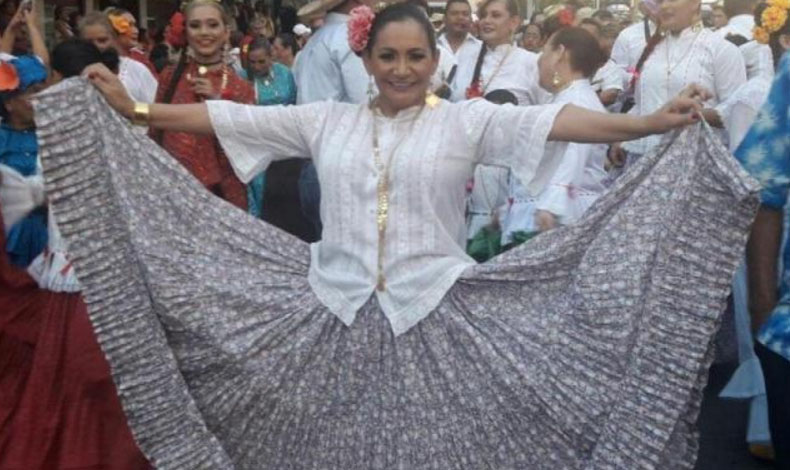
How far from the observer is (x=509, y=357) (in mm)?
3828

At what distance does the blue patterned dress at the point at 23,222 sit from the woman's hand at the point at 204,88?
1.03 m

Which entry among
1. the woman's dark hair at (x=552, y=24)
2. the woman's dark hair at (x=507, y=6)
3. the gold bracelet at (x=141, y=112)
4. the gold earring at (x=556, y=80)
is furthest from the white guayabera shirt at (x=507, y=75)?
the gold bracelet at (x=141, y=112)

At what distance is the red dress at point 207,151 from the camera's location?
221 inches

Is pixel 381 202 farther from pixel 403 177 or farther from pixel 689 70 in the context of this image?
pixel 689 70

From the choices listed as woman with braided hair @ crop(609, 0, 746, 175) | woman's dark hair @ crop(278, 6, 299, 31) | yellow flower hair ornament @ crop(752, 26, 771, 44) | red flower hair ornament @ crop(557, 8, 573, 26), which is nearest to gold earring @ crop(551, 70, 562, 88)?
woman with braided hair @ crop(609, 0, 746, 175)

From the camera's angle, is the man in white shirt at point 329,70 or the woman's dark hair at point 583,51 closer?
the woman's dark hair at point 583,51

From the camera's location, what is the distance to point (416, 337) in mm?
3910

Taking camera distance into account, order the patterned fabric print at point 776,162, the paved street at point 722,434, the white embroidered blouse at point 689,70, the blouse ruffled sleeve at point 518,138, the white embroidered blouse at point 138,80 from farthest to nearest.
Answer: the white embroidered blouse at point 689,70, the white embroidered blouse at point 138,80, the paved street at point 722,434, the blouse ruffled sleeve at point 518,138, the patterned fabric print at point 776,162

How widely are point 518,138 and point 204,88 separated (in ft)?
7.45

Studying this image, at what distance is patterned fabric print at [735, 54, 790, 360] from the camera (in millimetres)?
3473

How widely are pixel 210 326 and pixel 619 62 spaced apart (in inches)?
214

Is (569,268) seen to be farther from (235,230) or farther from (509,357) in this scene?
(235,230)

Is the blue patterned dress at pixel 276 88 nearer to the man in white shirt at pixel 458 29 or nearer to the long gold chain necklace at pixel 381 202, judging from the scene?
the man in white shirt at pixel 458 29

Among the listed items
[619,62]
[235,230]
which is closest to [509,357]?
[235,230]
